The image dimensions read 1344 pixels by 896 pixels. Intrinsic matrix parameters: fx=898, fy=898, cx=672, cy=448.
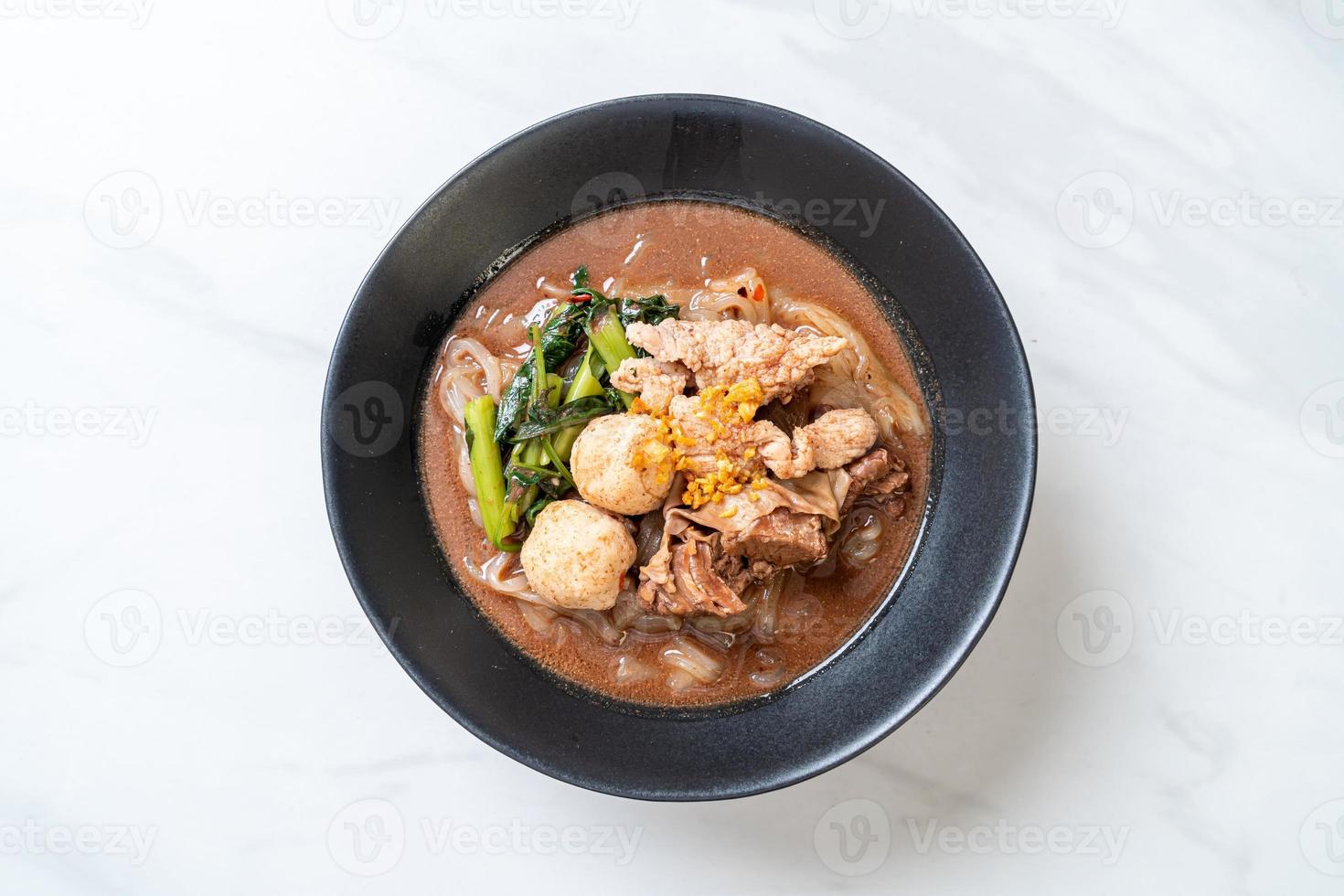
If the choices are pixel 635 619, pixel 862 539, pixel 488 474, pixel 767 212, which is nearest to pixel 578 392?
pixel 488 474

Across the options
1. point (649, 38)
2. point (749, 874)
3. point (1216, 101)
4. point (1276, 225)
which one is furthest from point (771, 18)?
point (749, 874)

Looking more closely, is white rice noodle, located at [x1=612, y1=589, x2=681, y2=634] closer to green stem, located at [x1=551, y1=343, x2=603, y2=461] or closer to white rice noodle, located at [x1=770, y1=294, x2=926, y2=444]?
green stem, located at [x1=551, y1=343, x2=603, y2=461]

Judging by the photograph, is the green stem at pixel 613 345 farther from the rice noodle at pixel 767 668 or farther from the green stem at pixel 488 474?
the rice noodle at pixel 767 668

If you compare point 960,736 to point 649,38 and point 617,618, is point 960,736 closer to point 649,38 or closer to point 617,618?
point 617,618

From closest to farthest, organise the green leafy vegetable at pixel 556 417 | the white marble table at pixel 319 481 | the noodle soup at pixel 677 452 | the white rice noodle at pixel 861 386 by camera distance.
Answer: the noodle soup at pixel 677 452 → the green leafy vegetable at pixel 556 417 → the white rice noodle at pixel 861 386 → the white marble table at pixel 319 481

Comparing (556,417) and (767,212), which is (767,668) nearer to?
(556,417)

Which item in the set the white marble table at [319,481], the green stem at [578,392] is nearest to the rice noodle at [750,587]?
the green stem at [578,392]

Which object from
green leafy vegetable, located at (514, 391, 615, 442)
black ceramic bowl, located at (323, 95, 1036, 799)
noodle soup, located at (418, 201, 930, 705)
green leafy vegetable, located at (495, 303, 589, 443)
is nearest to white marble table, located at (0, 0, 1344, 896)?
black ceramic bowl, located at (323, 95, 1036, 799)
